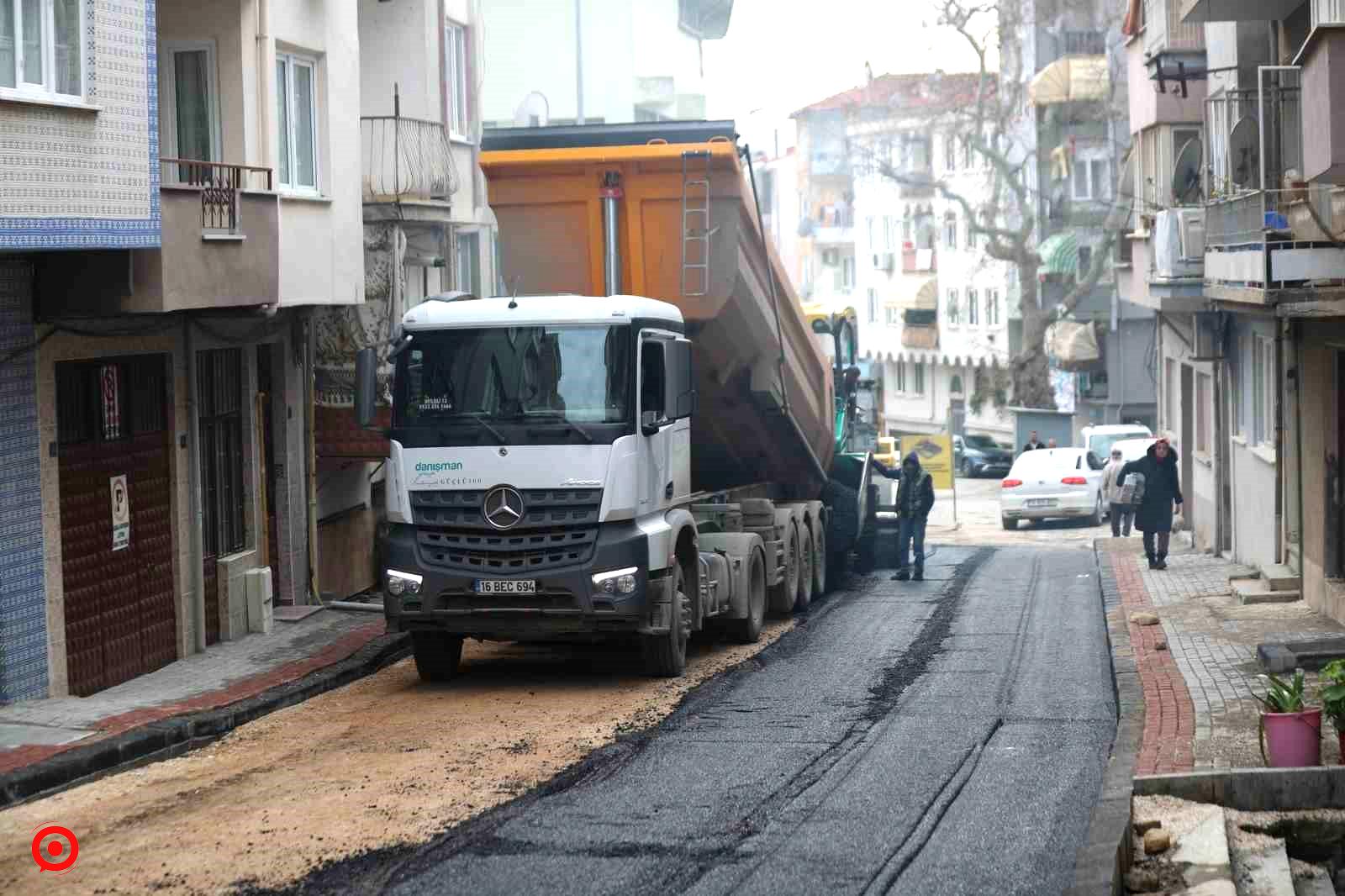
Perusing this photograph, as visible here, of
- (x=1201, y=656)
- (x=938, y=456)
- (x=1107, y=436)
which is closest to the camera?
(x=1201, y=656)

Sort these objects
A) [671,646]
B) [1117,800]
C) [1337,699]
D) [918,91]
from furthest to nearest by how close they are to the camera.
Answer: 1. [918,91]
2. [671,646]
3. [1337,699]
4. [1117,800]

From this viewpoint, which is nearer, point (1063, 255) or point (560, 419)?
point (560, 419)

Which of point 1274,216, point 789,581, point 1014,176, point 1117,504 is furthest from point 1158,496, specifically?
point 1014,176

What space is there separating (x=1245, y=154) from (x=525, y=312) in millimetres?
9661

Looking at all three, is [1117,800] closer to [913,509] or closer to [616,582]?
[616,582]

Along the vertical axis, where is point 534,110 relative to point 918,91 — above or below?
below

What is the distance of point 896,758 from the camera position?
36.3ft

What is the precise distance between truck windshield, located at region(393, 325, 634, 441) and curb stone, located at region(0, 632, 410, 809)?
7.47ft

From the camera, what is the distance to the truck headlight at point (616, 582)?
1362 cm

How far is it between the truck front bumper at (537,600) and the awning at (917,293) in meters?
58.7

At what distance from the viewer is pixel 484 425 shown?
45.1 feet

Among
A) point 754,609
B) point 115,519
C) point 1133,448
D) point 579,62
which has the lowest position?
point 754,609

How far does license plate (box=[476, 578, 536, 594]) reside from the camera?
13.6 m

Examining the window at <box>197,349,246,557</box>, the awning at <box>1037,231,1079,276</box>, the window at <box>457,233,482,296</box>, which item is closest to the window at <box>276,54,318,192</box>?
the window at <box>197,349,246,557</box>
